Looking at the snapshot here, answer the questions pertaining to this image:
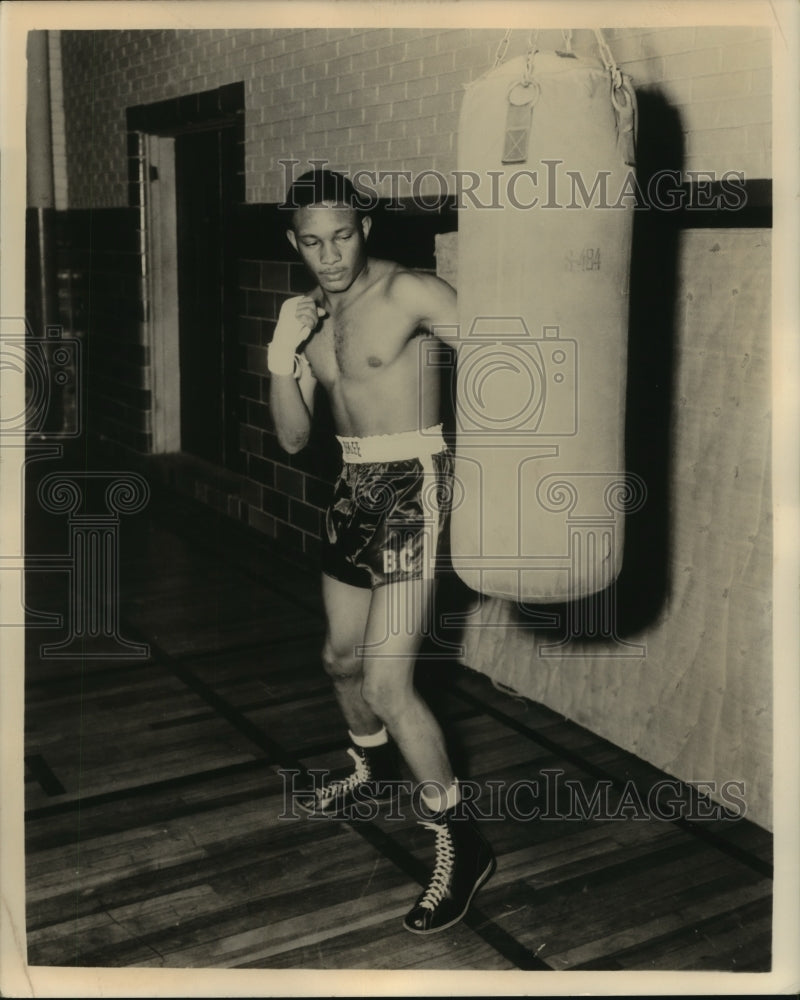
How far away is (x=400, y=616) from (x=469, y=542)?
25cm

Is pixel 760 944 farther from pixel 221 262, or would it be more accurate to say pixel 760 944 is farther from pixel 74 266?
pixel 74 266

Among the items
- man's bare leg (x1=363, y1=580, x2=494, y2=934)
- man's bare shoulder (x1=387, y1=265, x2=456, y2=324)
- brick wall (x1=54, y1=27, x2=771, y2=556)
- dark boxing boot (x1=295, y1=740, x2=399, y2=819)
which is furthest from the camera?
dark boxing boot (x1=295, y1=740, x2=399, y2=819)

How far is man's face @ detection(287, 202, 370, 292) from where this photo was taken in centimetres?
244

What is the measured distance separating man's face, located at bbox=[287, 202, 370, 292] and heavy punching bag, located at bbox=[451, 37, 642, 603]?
326 millimetres

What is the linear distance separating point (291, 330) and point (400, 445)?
1.22 feet

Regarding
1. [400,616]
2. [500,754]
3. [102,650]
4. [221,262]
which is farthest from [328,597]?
[221,262]

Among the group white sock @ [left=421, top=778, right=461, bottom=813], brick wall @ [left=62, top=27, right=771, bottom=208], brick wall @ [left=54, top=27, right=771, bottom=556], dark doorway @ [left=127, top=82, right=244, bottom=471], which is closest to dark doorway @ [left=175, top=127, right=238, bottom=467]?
dark doorway @ [left=127, top=82, right=244, bottom=471]

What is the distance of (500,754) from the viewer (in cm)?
306

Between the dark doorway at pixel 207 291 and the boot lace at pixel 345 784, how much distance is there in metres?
2.78

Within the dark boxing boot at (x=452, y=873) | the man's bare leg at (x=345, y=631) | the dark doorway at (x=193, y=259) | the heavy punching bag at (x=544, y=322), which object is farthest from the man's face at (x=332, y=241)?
the dark doorway at (x=193, y=259)

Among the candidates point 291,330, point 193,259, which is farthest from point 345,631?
point 193,259

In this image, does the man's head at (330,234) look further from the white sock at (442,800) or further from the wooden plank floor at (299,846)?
the wooden plank floor at (299,846)

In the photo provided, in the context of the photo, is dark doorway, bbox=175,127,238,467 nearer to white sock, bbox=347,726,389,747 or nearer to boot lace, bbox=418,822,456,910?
white sock, bbox=347,726,389,747

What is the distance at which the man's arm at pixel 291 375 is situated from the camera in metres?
2.54
